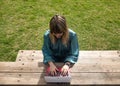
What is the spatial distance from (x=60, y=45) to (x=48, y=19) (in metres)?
3.08

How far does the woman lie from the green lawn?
181 centimetres

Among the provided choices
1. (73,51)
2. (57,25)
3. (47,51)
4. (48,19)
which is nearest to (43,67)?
Answer: (47,51)

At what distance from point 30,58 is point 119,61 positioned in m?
1.60

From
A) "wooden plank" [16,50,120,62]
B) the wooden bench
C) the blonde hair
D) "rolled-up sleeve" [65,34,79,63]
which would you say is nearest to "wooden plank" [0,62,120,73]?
the wooden bench

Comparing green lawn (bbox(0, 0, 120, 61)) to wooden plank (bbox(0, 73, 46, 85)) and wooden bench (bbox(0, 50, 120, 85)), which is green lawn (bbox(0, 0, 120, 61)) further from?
wooden plank (bbox(0, 73, 46, 85))

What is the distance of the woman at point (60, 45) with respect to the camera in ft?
10.9

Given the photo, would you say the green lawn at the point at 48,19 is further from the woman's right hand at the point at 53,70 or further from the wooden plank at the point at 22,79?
the woman's right hand at the point at 53,70

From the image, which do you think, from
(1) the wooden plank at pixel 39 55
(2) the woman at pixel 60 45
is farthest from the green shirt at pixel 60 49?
(1) the wooden plank at pixel 39 55

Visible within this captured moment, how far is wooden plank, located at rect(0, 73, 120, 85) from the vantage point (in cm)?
343

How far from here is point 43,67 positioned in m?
3.76

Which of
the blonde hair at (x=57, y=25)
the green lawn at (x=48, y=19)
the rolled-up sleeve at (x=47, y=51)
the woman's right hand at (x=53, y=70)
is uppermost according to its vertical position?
the blonde hair at (x=57, y=25)

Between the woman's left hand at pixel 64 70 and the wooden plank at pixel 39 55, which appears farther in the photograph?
the wooden plank at pixel 39 55

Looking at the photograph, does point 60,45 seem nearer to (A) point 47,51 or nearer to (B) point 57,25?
(A) point 47,51

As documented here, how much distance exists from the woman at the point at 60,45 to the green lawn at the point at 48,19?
181 centimetres
